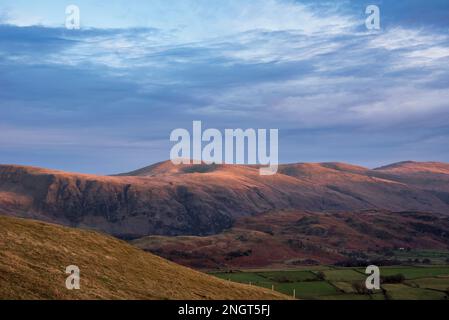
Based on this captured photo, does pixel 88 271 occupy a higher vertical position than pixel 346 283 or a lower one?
higher

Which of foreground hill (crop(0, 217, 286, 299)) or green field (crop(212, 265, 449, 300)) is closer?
foreground hill (crop(0, 217, 286, 299))

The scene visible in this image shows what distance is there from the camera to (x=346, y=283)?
122 m

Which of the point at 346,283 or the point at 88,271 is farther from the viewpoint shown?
the point at 346,283

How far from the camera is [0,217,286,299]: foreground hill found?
1770 inches

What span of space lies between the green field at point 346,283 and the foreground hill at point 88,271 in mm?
41934

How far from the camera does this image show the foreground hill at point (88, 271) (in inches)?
1770

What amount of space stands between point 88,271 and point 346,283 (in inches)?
3225

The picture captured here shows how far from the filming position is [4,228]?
187ft

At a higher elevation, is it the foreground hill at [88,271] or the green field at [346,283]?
the foreground hill at [88,271]

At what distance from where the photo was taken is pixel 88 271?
51.9 metres

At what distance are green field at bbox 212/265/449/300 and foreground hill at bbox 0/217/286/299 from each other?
41934 millimetres
